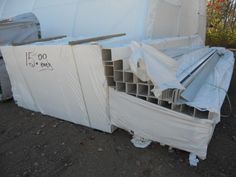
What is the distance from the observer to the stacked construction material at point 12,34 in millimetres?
3706

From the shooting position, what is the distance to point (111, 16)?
12.6 ft

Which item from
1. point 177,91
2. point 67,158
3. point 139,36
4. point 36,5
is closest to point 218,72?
point 139,36

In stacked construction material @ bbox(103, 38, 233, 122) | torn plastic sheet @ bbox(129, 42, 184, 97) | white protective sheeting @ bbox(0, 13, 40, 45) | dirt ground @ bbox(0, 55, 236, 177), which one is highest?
white protective sheeting @ bbox(0, 13, 40, 45)

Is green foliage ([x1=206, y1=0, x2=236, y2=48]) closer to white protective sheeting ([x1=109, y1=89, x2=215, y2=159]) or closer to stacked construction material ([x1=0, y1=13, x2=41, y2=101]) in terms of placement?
stacked construction material ([x1=0, y1=13, x2=41, y2=101])

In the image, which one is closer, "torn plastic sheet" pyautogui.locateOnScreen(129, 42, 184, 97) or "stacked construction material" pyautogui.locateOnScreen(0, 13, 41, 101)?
"torn plastic sheet" pyautogui.locateOnScreen(129, 42, 184, 97)

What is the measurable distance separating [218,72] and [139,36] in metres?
1.38

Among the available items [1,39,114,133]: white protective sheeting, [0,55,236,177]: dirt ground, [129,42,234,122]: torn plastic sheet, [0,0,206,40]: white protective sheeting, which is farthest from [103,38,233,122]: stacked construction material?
[0,0,206,40]: white protective sheeting

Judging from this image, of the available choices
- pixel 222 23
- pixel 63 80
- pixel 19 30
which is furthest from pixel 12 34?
pixel 222 23

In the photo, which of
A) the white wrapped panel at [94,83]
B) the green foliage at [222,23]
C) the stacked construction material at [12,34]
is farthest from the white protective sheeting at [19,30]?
the green foliage at [222,23]

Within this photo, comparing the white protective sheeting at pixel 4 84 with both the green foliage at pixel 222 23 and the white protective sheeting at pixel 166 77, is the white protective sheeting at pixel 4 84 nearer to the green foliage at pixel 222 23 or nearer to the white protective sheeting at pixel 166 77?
the white protective sheeting at pixel 166 77

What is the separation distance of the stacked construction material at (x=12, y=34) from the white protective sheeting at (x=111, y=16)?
57 centimetres

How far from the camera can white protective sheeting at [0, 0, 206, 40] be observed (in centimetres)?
355

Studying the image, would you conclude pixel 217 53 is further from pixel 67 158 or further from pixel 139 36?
pixel 67 158

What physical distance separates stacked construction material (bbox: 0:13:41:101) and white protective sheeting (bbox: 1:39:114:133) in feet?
1.53
